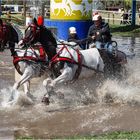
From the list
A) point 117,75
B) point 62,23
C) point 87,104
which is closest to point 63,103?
point 87,104

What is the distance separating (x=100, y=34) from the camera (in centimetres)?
1284

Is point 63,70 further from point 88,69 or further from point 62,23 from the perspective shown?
point 62,23

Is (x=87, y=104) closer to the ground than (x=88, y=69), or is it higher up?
closer to the ground

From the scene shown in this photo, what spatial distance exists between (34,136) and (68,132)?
0.73 metres

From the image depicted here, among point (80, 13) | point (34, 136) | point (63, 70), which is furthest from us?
point (80, 13)

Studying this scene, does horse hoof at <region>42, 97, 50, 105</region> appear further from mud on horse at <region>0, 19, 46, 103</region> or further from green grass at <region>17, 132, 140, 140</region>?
green grass at <region>17, 132, 140, 140</region>

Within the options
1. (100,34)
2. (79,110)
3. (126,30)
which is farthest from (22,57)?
(126,30)

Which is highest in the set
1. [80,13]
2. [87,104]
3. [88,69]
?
[80,13]

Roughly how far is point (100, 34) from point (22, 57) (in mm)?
2502

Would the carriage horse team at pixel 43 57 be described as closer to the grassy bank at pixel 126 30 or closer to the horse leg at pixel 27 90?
the horse leg at pixel 27 90

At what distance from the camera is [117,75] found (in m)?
12.8

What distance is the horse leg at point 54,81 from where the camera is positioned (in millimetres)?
11414

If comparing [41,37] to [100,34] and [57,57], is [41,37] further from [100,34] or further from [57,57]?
[100,34]

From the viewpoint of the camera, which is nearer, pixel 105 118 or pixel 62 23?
pixel 105 118
